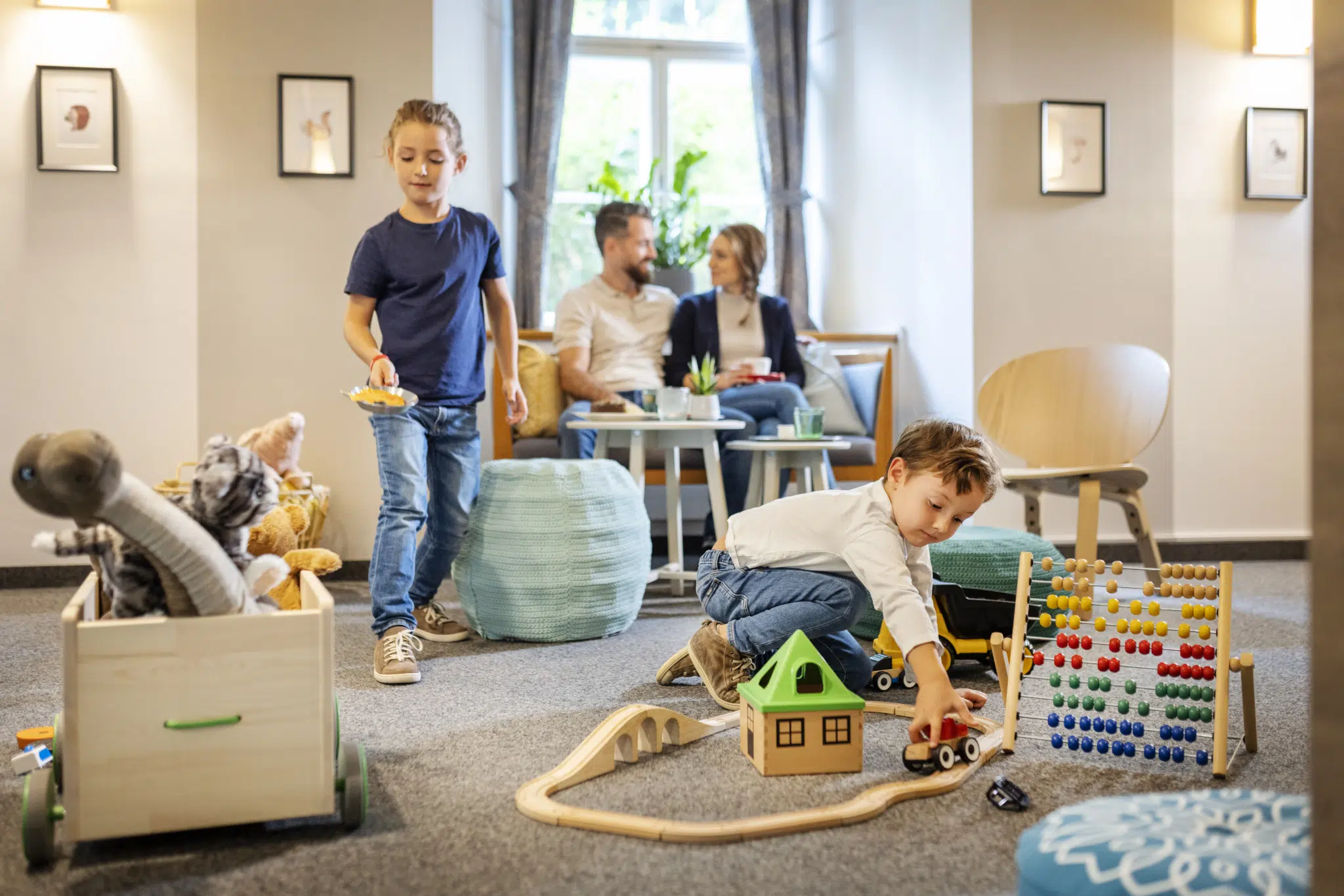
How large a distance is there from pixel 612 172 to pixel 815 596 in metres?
3.36

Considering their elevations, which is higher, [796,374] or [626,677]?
[796,374]

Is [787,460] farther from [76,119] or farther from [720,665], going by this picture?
[76,119]

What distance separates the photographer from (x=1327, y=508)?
29.8 inches

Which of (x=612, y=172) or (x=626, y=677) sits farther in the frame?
(x=612, y=172)

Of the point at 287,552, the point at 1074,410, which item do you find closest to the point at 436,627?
the point at 287,552

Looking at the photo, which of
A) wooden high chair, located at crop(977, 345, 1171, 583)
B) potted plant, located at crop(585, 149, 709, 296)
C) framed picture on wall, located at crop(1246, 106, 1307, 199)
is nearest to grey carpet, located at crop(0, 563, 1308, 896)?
wooden high chair, located at crop(977, 345, 1171, 583)

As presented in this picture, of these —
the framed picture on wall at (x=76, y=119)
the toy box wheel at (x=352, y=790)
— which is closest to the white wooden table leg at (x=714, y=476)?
the toy box wheel at (x=352, y=790)

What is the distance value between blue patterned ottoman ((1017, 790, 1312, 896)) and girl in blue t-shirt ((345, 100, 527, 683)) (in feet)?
4.95

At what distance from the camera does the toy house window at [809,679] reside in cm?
169

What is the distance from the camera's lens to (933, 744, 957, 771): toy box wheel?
1592mm

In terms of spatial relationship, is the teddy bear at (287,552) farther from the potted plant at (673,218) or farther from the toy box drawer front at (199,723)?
the potted plant at (673,218)

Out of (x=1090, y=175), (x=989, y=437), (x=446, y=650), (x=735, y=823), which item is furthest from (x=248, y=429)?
(x=1090, y=175)

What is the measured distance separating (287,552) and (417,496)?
0.74 meters

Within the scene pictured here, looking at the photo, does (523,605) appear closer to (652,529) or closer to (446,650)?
(446,650)
